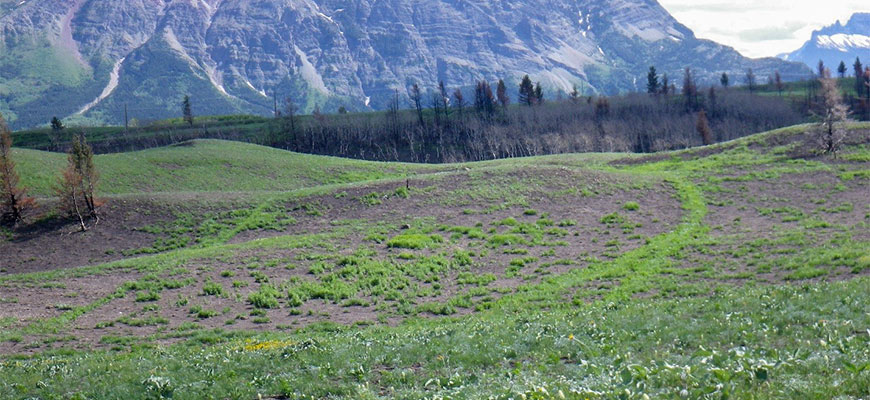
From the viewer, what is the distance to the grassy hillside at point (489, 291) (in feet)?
34.9

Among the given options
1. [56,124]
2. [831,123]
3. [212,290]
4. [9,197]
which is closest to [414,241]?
[212,290]

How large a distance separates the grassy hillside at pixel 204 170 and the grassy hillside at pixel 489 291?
14.5 m

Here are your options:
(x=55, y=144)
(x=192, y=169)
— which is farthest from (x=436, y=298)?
(x=55, y=144)

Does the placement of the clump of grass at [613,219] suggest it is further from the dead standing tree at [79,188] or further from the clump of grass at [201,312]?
Result: the dead standing tree at [79,188]

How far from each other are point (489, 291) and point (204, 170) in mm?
44135

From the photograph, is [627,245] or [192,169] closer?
[627,245]

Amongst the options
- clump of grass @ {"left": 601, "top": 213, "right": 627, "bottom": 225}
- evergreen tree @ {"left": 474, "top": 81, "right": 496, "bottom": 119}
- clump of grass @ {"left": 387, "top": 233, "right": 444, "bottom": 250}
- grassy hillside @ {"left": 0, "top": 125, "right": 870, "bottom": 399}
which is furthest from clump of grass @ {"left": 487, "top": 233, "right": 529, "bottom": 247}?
evergreen tree @ {"left": 474, "top": 81, "right": 496, "bottom": 119}

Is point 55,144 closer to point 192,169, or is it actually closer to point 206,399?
point 192,169

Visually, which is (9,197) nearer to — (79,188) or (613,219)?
(79,188)

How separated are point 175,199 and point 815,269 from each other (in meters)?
38.4

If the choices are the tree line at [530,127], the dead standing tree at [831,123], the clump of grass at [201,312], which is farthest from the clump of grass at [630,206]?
the tree line at [530,127]

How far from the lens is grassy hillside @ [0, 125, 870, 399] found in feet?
34.9

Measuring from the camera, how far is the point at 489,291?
24938 millimetres

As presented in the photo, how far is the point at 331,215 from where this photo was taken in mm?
40469
